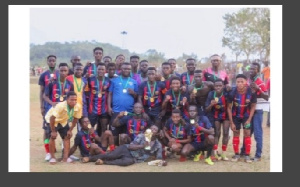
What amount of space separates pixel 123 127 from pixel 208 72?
2.02 metres

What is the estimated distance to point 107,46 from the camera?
187ft

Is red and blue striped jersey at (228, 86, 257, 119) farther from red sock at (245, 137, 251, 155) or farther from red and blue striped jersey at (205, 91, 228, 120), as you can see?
red sock at (245, 137, 251, 155)

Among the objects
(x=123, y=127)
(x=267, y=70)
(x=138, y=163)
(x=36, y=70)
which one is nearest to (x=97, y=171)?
(x=138, y=163)

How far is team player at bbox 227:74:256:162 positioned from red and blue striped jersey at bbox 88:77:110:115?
7.96ft

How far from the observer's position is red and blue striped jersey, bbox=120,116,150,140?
25.1ft

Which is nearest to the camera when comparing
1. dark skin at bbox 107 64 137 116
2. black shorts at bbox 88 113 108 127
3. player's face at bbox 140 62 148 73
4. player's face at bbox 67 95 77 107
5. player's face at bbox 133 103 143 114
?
player's face at bbox 67 95 77 107

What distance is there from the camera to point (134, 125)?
7.68 m

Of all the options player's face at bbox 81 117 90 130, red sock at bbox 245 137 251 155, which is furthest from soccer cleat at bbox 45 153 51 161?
red sock at bbox 245 137 251 155

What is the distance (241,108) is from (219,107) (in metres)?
0.41

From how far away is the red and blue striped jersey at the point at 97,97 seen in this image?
26.0 feet

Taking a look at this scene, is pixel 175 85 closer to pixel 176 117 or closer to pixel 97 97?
pixel 176 117

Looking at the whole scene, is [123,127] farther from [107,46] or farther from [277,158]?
[107,46]

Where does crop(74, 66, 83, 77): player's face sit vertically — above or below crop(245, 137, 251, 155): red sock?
above

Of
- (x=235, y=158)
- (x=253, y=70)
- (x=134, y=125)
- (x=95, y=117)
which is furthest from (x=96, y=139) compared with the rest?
(x=253, y=70)
